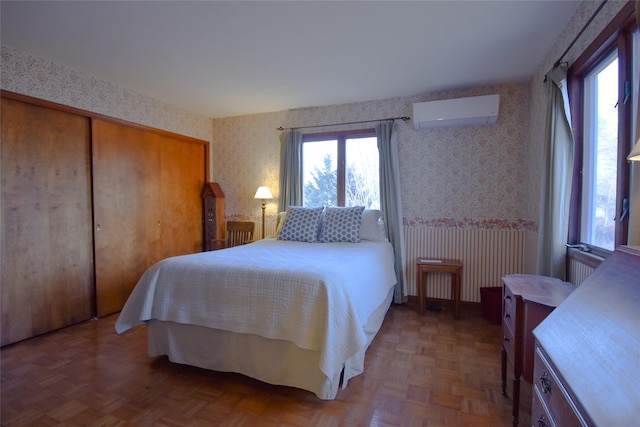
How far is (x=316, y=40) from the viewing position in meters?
2.35

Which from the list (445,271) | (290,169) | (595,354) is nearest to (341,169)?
(290,169)

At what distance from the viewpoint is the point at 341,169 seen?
3859mm

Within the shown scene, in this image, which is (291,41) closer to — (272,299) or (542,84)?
(272,299)

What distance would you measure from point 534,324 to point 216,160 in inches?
165

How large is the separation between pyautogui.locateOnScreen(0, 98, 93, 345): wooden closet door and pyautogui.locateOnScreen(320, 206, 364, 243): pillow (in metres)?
2.32

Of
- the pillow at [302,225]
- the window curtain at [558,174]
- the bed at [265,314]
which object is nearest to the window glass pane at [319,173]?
the pillow at [302,225]

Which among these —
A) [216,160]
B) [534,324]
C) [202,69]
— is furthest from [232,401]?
[216,160]

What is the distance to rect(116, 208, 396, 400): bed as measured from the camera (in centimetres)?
170

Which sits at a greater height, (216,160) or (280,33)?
(280,33)

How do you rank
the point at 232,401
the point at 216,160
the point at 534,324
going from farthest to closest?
the point at 216,160, the point at 232,401, the point at 534,324

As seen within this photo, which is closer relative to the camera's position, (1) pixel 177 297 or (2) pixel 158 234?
(1) pixel 177 297

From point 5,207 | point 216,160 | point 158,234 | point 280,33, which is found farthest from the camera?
point 216,160

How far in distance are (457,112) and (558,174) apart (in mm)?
1298

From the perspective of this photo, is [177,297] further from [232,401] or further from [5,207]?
[5,207]
